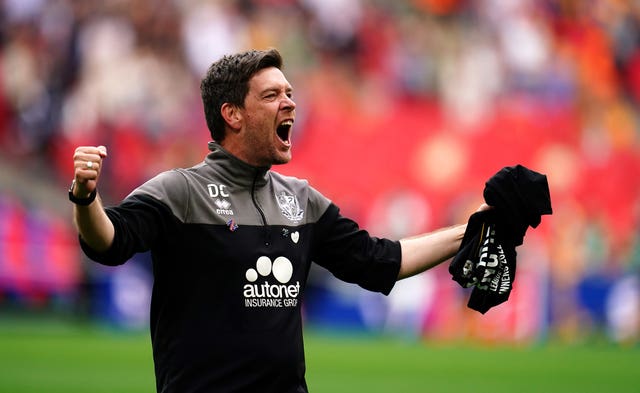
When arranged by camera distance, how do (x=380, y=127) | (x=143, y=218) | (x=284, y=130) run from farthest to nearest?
(x=380, y=127), (x=284, y=130), (x=143, y=218)

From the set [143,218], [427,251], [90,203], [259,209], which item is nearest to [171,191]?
[143,218]

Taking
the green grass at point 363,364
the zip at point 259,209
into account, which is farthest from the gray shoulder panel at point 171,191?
the green grass at point 363,364

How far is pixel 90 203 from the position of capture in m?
3.62

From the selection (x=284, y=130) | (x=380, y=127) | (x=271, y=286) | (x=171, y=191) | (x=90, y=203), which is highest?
(x=380, y=127)

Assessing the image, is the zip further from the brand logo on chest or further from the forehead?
the forehead

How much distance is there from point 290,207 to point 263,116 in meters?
0.37

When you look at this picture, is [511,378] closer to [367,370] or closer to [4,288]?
[367,370]

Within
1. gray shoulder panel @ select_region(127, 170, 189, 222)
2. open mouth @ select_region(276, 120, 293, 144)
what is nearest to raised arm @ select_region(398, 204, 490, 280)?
open mouth @ select_region(276, 120, 293, 144)

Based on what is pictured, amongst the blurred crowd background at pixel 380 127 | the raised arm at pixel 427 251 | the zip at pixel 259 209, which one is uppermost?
the blurred crowd background at pixel 380 127

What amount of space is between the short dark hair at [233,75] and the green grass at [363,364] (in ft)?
19.5

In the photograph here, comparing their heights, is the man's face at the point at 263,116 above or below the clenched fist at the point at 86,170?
above

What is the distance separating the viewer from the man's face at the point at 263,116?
14.0 feet

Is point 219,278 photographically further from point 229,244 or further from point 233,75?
point 233,75

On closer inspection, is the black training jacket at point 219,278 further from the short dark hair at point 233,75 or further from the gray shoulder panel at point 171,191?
the short dark hair at point 233,75
